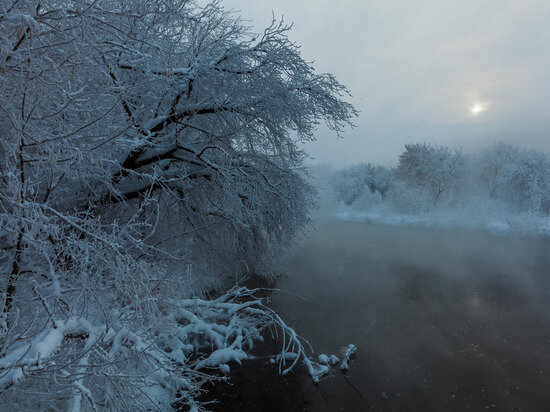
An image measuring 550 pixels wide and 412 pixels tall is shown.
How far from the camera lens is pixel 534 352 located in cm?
832

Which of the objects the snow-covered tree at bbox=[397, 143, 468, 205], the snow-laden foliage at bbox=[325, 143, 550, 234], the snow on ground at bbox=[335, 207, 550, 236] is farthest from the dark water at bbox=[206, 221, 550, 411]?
the snow-covered tree at bbox=[397, 143, 468, 205]

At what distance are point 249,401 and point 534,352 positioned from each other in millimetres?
7582

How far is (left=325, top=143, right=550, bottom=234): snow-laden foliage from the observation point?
30.8m

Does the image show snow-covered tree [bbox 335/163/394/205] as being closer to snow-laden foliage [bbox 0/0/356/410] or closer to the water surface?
the water surface

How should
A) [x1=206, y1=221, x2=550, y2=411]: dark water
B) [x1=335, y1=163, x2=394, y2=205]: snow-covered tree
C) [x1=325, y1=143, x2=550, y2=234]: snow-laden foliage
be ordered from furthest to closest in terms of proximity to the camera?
[x1=335, y1=163, x2=394, y2=205]: snow-covered tree < [x1=325, y1=143, x2=550, y2=234]: snow-laden foliage < [x1=206, y1=221, x2=550, y2=411]: dark water

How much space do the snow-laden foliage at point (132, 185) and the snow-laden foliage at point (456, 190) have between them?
92.6 ft

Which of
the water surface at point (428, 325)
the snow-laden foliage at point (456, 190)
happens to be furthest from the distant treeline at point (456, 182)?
the water surface at point (428, 325)

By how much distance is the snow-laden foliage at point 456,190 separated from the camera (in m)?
30.8

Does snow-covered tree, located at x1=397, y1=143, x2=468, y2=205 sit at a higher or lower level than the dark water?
higher

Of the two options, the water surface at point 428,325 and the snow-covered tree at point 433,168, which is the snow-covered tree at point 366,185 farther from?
the water surface at point 428,325

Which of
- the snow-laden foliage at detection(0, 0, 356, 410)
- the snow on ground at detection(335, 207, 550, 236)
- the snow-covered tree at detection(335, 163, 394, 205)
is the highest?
the snow-laden foliage at detection(0, 0, 356, 410)

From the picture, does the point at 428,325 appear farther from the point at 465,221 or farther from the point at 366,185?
the point at 366,185

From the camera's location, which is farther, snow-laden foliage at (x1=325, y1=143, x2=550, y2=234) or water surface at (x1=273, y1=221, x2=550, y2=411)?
snow-laden foliage at (x1=325, y1=143, x2=550, y2=234)

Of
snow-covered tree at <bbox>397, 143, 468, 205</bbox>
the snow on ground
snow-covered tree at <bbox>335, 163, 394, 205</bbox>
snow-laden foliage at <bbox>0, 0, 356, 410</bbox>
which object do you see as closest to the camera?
snow-laden foliage at <bbox>0, 0, 356, 410</bbox>
